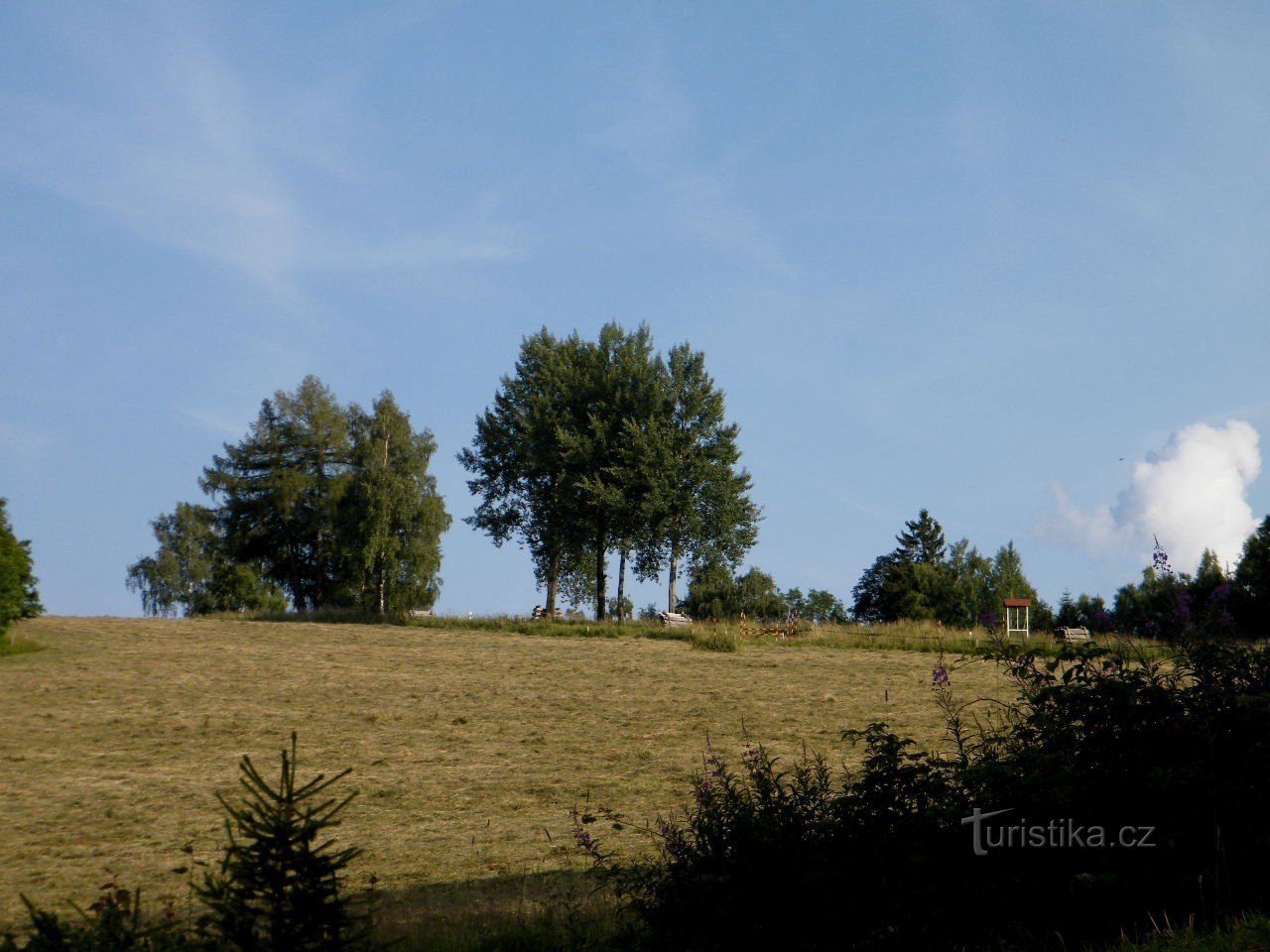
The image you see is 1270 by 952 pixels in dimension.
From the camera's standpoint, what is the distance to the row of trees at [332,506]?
55.3m

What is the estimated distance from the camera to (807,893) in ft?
21.9

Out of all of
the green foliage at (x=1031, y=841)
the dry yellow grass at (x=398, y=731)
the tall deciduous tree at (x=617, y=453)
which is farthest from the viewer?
the tall deciduous tree at (x=617, y=453)

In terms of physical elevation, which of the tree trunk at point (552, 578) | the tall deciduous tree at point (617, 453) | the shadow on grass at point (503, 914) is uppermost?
the tall deciduous tree at point (617, 453)

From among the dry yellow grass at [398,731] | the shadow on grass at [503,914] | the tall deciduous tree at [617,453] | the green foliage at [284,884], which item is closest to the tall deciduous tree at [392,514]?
the tall deciduous tree at [617,453]

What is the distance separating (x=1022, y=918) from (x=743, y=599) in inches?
2919

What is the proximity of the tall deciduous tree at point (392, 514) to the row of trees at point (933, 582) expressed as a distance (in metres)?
34.3

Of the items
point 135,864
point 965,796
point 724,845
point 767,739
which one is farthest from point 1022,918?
point 767,739

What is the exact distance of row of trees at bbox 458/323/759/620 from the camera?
4725 cm

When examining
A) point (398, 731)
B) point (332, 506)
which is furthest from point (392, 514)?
point (398, 731)

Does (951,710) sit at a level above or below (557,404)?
below

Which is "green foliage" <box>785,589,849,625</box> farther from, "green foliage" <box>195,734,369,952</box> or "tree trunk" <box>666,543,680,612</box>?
"green foliage" <box>195,734,369,952</box>

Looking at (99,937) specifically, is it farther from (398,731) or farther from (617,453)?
(617,453)

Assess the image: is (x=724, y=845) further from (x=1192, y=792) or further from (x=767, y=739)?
(x=767, y=739)

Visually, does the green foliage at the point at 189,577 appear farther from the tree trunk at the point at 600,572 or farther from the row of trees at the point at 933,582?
the row of trees at the point at 933,582
